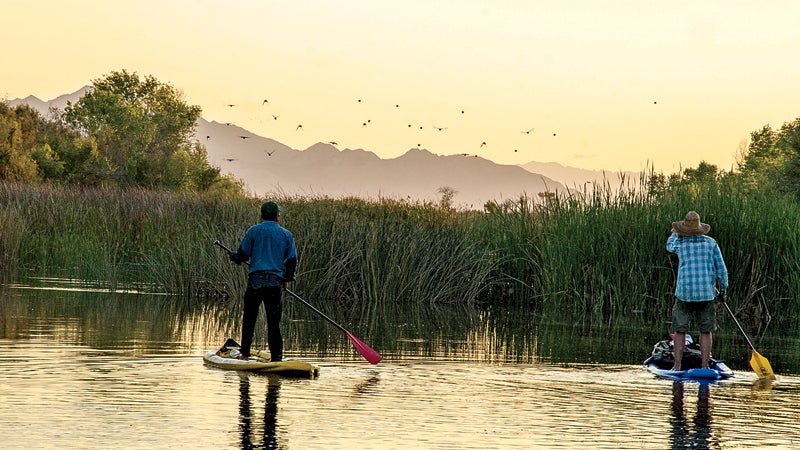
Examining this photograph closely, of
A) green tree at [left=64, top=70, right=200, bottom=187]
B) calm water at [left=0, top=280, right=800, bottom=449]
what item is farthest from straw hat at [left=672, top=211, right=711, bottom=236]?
green tree at [left=64, top=70, right=200, bottom=187]

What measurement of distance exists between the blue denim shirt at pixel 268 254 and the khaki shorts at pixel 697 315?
16.8ft

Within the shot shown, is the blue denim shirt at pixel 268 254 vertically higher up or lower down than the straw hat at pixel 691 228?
lower down

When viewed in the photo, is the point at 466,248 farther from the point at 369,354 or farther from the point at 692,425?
the point at 692,425

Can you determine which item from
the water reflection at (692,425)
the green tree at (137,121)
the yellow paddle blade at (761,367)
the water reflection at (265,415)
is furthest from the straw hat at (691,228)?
the green tree at (137,121)

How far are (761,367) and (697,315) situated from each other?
1.08 meters

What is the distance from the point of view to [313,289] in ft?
94.1

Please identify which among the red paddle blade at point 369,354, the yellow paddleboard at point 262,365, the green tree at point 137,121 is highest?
the green tree at point 137,121

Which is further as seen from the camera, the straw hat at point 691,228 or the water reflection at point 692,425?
the straw hat at point 691,228

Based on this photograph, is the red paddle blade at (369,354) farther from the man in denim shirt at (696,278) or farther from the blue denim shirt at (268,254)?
the man in denim shirt at (696,278)

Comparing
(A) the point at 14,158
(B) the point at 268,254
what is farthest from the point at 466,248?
(A) the point at 14,158

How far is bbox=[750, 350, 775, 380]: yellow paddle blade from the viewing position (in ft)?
54.4

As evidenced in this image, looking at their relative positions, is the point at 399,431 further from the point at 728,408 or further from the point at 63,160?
the point at 63,160

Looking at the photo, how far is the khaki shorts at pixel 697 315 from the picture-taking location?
17.1 m

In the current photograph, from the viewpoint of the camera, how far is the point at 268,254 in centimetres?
1622
